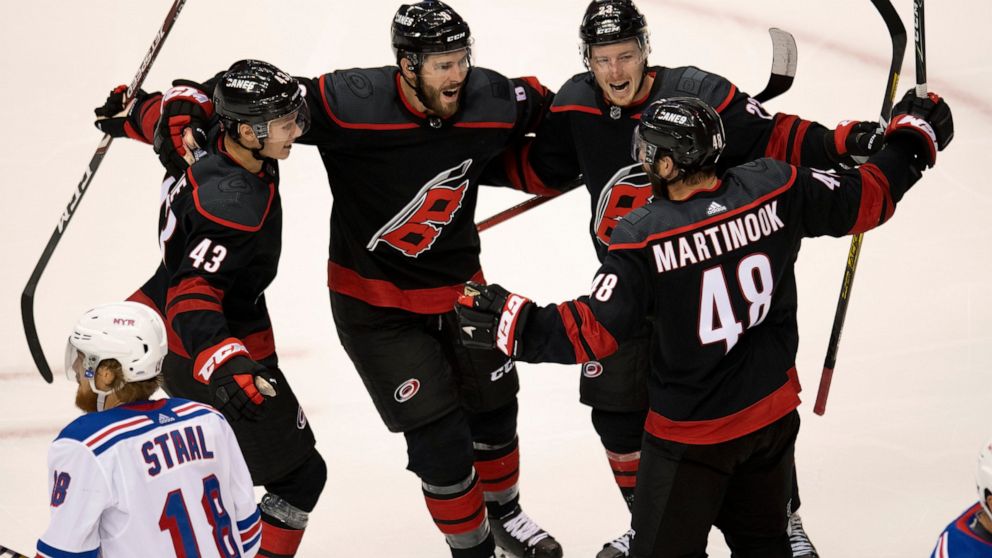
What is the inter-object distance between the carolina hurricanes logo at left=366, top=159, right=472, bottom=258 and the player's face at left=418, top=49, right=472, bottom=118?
0.68 feet

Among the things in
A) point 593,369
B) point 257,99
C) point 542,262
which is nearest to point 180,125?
point 257,99

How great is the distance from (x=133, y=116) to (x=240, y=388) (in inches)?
54.4

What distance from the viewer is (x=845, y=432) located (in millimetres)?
4688

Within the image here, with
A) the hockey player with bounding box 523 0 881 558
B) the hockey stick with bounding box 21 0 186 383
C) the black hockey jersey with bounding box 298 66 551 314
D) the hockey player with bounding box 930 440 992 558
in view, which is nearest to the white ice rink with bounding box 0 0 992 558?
the hockey stick with bounding box 21 0 186 383

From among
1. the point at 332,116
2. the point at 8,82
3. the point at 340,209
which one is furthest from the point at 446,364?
the point at 8,82

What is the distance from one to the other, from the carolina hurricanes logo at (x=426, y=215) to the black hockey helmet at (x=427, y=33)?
35 cm

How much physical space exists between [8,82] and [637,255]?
4757mm

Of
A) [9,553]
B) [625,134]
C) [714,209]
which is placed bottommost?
[9,553]

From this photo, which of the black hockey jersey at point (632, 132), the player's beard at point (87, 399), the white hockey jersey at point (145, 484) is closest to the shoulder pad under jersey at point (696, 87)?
the black hockey jersey at point (632, 132)

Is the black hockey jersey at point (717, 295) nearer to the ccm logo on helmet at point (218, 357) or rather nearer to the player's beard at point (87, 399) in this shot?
the ccm logo on helmet at point (218, 357)

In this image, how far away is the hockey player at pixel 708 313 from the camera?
9.91ft

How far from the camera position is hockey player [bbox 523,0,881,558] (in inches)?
141

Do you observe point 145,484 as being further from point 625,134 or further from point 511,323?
point 625,134

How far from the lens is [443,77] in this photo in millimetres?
3654
